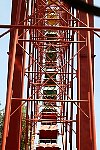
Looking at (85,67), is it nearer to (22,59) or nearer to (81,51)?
(81,51)

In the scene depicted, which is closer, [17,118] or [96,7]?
[96,7]

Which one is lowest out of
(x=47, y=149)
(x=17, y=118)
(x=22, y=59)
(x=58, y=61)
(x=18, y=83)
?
(x=47, y=149)

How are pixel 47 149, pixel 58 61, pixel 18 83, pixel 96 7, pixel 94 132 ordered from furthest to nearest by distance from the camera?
pixel 58 61 → pixel 47 149 → pixel 18 83 → pixel 94 132 → pixel 96 7

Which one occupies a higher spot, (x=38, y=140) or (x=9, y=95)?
(x=9, y=95)

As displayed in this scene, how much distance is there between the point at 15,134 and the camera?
9.19 metres

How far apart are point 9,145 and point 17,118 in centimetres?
78

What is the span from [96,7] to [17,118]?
339 inches

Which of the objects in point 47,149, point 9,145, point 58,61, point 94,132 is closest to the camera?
point 94,132

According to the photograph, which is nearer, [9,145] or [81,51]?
[9,145]

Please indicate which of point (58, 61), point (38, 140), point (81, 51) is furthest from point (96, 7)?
point (58, 61)

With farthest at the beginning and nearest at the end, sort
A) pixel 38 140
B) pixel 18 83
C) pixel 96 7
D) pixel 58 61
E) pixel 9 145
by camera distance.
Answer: pixel 58 61
pixel 38 140
pixel 18 83
pixel 9 145
pixel 96 7

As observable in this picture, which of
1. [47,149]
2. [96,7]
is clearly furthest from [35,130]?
[96,7]

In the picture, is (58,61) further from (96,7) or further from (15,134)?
(96,7)

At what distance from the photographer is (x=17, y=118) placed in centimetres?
930
